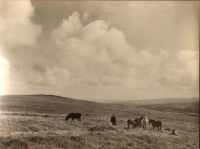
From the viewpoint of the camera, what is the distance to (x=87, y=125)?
5031 mm

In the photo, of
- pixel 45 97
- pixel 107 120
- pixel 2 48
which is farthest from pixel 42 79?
pixel 107 120

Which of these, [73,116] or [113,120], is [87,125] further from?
[113,120]

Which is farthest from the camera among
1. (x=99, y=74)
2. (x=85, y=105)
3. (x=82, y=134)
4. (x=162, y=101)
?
(x=162, y=101)

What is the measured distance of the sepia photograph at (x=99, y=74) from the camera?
16.1ft

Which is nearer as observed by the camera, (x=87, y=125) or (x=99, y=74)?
(x=87, y=125)

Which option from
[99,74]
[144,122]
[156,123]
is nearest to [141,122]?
[144,122]

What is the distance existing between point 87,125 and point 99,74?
711mm

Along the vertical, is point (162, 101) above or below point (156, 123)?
above

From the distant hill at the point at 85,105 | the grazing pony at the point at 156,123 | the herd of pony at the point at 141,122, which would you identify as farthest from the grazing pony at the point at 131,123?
the grazing pony at the point at 156,123

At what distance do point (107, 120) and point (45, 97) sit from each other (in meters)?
0.88

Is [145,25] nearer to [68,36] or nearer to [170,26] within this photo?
[170,26]

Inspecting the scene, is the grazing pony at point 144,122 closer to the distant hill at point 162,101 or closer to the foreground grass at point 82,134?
the foreground grass at point 82,134

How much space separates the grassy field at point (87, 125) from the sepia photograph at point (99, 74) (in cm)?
1

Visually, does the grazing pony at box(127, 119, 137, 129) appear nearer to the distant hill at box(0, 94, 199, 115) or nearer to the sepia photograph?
the sepia photograph
